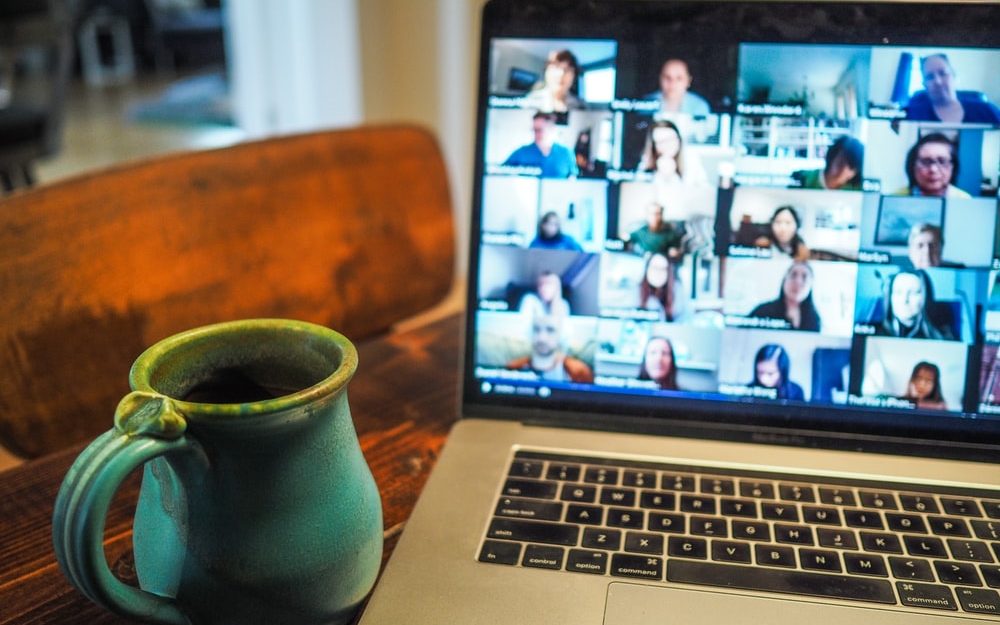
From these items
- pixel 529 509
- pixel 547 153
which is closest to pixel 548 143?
pixel 547 153

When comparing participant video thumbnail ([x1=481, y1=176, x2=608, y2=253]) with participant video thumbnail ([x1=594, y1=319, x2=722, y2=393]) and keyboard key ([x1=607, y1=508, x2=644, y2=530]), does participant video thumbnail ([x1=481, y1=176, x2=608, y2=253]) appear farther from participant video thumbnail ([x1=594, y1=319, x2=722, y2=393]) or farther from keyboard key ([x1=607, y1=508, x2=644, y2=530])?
keyboard key ([x1=607, y1=508, x2=644, y2=530])

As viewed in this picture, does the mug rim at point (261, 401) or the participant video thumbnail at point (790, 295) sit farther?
the participant video thumbnail at point (790, 295)

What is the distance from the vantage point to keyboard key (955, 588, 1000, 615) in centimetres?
42

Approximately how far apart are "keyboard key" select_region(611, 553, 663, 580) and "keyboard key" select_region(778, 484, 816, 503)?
0.33ft

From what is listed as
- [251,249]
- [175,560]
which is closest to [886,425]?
[175,560]

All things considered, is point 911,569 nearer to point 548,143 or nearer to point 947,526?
Answer: point 947,526

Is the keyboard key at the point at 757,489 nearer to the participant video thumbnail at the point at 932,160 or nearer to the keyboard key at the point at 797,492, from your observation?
the keyboard key at the point at 797,492

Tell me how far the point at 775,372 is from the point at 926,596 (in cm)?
17

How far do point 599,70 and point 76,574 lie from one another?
41 centimetres

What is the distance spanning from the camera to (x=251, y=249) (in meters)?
0.94

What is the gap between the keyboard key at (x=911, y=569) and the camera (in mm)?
446

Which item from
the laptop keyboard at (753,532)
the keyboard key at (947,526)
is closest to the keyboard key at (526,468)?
the laptop keyboard at (753,532)

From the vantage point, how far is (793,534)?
1.57ft

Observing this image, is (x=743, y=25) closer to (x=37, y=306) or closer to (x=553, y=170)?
(x=553, y=170)
